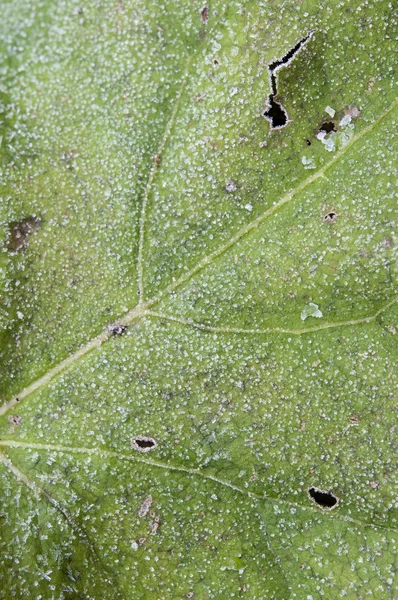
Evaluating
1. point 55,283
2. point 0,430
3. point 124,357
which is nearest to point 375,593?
point 124,357

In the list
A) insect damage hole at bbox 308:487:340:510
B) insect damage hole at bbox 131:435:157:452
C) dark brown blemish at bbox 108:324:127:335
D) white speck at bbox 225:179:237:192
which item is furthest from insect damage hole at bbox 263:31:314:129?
insect damage hole at bbox 308:487:340:510

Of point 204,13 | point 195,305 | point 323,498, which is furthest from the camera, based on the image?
point 323,498

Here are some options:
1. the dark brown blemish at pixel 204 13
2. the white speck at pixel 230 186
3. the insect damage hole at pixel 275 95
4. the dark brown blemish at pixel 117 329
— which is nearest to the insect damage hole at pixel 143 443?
the dark brown blemish at pixel 117 329

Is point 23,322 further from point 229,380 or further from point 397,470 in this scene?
point 397,470

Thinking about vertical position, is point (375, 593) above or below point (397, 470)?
below

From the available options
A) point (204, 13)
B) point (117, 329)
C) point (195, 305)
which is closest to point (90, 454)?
point (117, 329)

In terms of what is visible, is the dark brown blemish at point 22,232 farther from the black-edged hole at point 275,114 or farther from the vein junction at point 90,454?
the black-edged hole at point 275,114

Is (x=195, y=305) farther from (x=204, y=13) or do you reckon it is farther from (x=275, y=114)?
(x=204, y=13)
